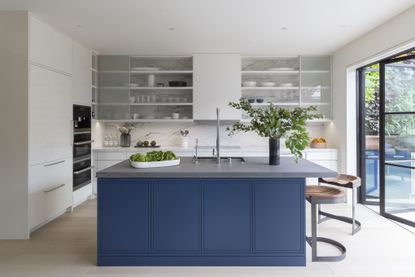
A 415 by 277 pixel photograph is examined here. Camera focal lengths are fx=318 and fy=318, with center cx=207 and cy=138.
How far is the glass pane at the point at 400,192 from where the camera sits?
4.24m

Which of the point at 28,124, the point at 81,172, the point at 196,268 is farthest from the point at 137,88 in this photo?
the point at 196,268

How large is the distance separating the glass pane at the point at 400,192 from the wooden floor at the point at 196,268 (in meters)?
0.34

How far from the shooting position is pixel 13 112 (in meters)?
3.60

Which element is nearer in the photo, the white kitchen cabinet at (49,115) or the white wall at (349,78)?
the white kitchen cabinet at (49,115)

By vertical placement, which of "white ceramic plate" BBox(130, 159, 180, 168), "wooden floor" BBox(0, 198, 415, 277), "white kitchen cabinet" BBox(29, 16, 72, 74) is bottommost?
Result: "wooden floor" BBox(0, 198, 415, 277)

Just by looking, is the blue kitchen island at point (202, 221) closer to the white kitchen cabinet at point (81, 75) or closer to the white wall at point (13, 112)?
the white wall at point (13, 112)

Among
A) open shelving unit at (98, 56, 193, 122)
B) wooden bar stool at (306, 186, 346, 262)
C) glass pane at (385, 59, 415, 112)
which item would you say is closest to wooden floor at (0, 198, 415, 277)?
wooden bar stool at (306, 186, 346, 262)

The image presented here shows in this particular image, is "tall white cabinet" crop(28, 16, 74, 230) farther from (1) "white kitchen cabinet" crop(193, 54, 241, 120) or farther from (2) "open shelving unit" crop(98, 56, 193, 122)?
(1) "white kitchen cabinet" crop(193, 54, 241, 120)

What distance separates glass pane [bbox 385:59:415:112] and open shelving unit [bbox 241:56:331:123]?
1371 millimetres

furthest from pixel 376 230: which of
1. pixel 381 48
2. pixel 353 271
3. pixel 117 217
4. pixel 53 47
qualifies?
pixel 53 47

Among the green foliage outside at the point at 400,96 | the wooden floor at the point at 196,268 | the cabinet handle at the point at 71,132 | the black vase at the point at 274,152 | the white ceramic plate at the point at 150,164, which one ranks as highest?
the green foliage outside at the point at 400,96

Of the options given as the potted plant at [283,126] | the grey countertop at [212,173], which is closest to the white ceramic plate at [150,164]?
the grey countertop at [212,173]

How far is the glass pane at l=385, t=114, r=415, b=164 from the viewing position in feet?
13.6

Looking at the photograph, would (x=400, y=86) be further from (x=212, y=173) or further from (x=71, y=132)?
(x=71, y=132)
